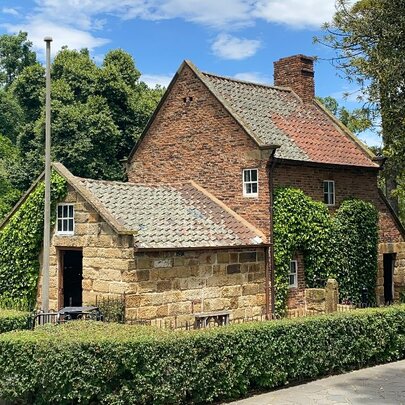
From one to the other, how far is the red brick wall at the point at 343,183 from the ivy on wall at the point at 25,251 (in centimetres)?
801

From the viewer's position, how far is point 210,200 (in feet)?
69.0

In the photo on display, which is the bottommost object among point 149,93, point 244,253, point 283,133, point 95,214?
point 244,253

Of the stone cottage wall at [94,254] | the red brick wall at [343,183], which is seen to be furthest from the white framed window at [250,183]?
the stone cottage wall at [94,254]

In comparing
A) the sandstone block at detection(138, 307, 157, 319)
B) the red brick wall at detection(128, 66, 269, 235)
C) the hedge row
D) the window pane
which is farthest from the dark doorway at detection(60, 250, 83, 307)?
the hedge row

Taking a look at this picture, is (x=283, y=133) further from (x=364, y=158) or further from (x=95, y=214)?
(x=95, y=214)

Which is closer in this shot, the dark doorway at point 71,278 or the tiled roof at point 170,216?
the tiled roof at point 170,216

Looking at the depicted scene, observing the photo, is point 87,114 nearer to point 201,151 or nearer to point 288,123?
point 201,151

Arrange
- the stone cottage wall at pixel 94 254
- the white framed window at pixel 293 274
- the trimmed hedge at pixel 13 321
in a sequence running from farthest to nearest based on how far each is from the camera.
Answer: the white framed window at pixel 293 274, the stone cottage wall at pixel 94 254, the trimmed hedge at pixel 13 321

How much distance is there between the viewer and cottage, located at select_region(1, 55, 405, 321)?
1645 centimetres

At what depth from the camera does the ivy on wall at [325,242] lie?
19.8 meters

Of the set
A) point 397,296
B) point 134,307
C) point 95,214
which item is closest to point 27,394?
point 134,307

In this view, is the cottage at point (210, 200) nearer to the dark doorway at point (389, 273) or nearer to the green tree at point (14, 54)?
the dark doorway at point (389, 273)

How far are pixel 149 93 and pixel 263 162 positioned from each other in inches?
863

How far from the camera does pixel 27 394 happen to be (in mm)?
10570
